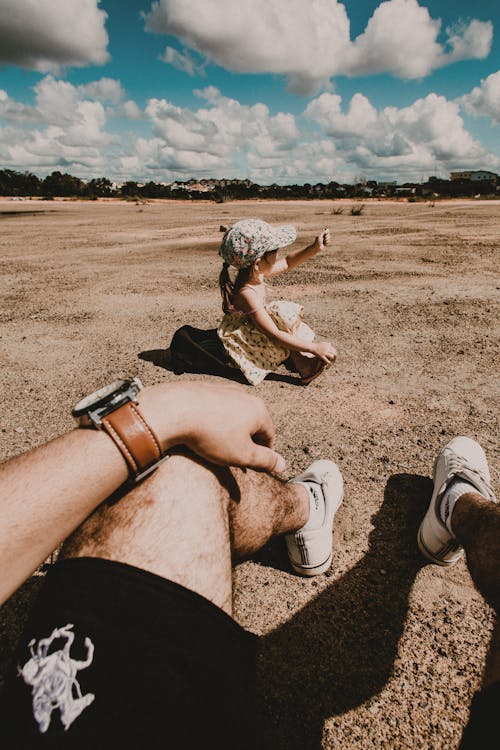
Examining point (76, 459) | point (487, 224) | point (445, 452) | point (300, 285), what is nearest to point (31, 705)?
point (76, 459)

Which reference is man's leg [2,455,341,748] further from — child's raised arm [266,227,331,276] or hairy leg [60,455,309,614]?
child's raised arm [266,227,331,276]

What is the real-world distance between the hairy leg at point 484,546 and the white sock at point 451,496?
0.03 m

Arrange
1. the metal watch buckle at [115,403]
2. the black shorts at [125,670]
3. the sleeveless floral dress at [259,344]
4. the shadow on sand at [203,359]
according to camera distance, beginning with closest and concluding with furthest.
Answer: the black shorts at [125,670] < the metal watch buckle at [115,403] < the sleeveless floral dress at [259,344] < the shadow on sand at [203,359]

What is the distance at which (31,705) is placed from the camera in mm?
832

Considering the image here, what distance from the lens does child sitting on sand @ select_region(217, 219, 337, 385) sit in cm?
349

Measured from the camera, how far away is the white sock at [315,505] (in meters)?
1.86

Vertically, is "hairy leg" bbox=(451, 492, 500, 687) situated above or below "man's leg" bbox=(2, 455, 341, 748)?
below

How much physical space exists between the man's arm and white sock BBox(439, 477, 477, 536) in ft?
3.18

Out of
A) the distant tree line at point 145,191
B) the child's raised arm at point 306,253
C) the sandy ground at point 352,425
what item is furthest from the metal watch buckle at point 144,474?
the distant tree line at point 145,191

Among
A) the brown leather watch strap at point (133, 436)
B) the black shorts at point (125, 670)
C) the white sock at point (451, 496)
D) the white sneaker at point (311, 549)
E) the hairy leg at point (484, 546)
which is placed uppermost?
the brown leather watch strap at point (133, 436)

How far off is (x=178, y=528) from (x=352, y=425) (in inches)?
78.6

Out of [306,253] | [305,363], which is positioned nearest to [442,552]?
[305,363]

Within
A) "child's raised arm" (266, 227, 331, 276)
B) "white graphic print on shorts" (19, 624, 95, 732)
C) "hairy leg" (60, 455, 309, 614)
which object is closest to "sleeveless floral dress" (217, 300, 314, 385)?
"child's raised arm" (266, 227, 331, 276)

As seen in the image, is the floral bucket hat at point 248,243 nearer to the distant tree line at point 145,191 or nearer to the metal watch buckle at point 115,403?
the metal watch buckle at point 115,403
